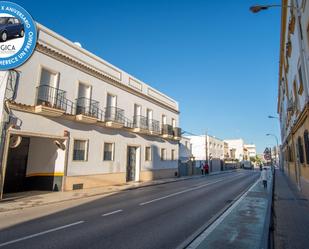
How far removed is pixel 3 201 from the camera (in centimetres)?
1095

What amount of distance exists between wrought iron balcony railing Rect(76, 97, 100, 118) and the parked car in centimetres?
592

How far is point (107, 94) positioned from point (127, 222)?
13655 mm

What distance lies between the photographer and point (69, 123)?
50.5ft

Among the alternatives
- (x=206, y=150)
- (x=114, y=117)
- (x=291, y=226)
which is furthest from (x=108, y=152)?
(x=206, y=150)

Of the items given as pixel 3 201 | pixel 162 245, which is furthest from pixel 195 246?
pixel 3 201

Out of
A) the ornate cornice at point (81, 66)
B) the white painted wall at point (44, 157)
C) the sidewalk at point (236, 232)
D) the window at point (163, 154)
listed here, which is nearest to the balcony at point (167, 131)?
the window at point (163, 154)

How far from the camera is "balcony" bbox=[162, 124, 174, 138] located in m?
27.0

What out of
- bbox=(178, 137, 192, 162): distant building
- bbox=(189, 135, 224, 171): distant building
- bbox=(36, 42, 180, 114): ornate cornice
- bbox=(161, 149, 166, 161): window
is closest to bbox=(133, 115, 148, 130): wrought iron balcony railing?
→ bbox=(36, 42, 180, 114): ornate cornice

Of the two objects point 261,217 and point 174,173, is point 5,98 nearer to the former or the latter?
point 261,217

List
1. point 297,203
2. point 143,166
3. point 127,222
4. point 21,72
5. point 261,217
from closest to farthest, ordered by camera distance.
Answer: point 127,222
point 261,217
point 297,203
point 21,72
point 143,166

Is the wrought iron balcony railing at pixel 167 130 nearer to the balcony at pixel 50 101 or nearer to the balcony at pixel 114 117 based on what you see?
the balcony at pixel 114 117

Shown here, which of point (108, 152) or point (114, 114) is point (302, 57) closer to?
point (114, 114)

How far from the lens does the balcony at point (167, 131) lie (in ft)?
88.6

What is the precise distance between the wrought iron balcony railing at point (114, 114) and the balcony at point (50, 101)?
4.26m
